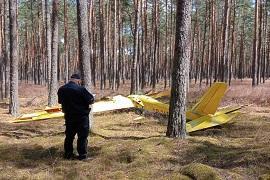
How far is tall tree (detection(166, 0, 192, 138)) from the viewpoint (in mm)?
10398

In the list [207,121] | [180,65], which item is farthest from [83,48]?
[207,121]

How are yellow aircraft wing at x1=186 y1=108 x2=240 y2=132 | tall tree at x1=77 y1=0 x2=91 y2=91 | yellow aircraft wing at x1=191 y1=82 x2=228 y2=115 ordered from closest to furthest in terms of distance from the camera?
tall tree at x1=77 y1=0 x2=91 y2=91 → yellow aircraft wing at x1=186 y1=108 x2=240 y2=132 → yellow aircraft wing at x1=191 y1=82 x2=228 y2=115

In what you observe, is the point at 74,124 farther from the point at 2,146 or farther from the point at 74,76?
the point at 2,146

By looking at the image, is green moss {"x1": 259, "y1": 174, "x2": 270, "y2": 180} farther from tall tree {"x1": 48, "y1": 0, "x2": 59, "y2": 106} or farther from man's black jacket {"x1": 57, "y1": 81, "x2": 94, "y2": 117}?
tall tree {"x1": 48, "y1": 0, "x2": 59, "y2": 106}

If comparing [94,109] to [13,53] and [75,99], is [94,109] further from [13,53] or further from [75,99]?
[75,99]

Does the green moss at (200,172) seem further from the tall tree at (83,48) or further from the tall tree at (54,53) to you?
the tall tree at (54,53)

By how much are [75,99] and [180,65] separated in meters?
3.09

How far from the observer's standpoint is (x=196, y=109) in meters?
14.3

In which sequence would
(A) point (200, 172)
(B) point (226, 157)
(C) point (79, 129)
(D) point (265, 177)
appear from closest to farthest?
(D) point (265, 177), (A) point (200, 172), (B) point (226, 157), (C) point (79, 129)

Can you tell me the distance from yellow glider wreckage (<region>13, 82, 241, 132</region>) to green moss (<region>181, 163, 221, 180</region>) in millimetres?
4708

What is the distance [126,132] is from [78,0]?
4660 mm

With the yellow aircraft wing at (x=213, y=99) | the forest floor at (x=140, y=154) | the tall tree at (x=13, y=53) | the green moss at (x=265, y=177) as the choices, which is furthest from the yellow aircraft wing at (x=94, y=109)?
the green moss at (x=265, y=177)

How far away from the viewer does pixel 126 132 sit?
518 inches

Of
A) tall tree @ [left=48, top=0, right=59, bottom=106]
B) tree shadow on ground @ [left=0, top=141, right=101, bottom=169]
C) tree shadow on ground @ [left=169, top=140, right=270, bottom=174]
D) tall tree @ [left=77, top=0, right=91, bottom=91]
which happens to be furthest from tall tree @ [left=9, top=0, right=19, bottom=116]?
tree shadow on ground @ [left=169, top=140, right=270, bottom=174]
